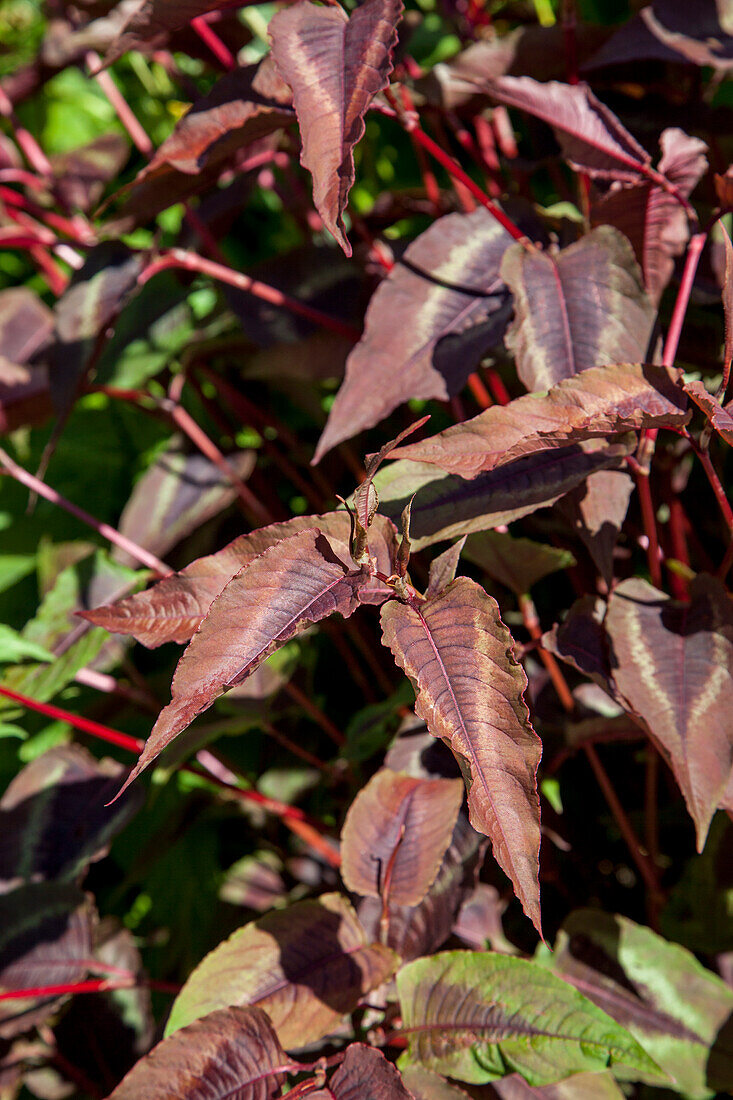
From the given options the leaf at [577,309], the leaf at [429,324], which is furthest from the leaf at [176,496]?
the leaf at [577,309]

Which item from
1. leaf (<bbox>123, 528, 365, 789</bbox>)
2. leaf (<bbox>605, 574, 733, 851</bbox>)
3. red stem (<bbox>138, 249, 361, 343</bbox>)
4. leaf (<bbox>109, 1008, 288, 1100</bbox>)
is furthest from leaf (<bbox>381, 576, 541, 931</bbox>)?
red stem (<bbox>138, 249, 361, 343</bbox>)

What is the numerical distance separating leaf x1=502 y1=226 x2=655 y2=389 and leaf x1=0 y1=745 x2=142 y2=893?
0.60 metres

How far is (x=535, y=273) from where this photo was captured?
2.40ft

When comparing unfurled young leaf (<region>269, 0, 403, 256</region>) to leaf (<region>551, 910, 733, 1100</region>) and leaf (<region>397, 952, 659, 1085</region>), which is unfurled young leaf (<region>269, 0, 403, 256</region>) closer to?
leaf (<region>397, 952, 659, 1085</region>)

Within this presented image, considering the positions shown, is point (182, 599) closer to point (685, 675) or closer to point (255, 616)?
point (255, 616)

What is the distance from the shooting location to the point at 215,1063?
0.59 metres

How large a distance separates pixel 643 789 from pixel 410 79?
880 millimetres

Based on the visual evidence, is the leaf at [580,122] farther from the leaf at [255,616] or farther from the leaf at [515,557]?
the leaf at [255,616]

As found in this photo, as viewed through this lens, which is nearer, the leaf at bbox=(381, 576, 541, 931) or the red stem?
the leaf at bbox=(381, 576, 541, 931)

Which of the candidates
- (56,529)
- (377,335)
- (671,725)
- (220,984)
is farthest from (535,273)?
(56,529)

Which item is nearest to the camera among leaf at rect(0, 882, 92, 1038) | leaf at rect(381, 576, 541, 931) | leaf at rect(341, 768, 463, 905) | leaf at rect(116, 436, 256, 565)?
leaf at rect(381, 576, 541, 931)

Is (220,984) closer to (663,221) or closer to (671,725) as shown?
(671,725)

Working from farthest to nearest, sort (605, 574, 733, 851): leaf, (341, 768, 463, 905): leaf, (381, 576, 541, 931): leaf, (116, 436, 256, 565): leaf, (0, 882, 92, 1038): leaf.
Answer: (116, 436, 256, 565): leaf → (0, 882, 92, 1038): leaf → (341, 768, 463, 905): leaf → (605, 574, 733, 851): leaf → (381, 576, 541, 931): leaf

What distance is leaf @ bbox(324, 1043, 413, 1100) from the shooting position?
1.80ft
